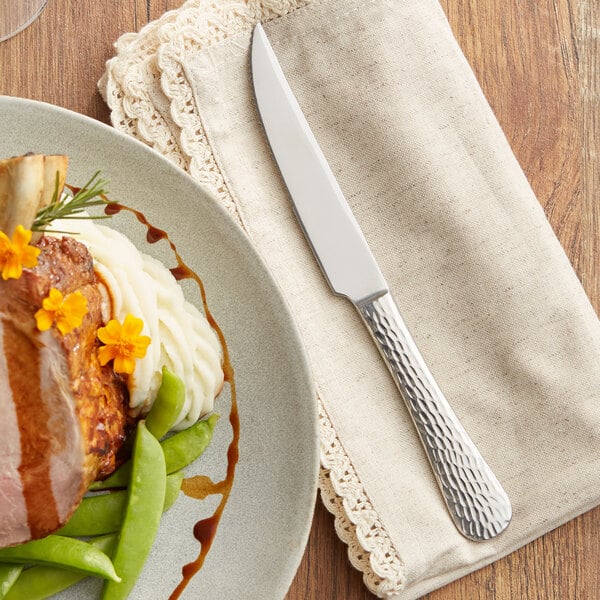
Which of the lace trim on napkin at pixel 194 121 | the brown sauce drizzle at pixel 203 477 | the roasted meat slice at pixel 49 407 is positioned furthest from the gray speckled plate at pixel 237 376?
the roasted meat slice at pixel 49 407

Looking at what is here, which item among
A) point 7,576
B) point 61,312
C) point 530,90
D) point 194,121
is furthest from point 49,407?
point 530,90

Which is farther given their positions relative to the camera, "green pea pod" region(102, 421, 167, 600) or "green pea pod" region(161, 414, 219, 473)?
"green pea pod" region(161, 414, 219, 473)

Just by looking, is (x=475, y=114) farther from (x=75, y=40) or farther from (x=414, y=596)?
(x=414, y=596)

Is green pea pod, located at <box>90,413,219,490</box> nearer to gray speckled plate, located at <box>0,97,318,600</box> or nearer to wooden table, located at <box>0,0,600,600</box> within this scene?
gray speckled plate, located at <box>0,97,318,600</box>

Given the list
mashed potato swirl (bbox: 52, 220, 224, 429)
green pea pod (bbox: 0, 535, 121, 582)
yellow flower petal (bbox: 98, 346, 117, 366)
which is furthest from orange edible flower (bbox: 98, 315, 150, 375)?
green pea pod (bbox: 0, 535, 121, 582)

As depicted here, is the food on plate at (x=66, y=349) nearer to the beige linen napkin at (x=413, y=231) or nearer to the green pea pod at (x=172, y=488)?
the green pea pod at (x=172, y=488)
